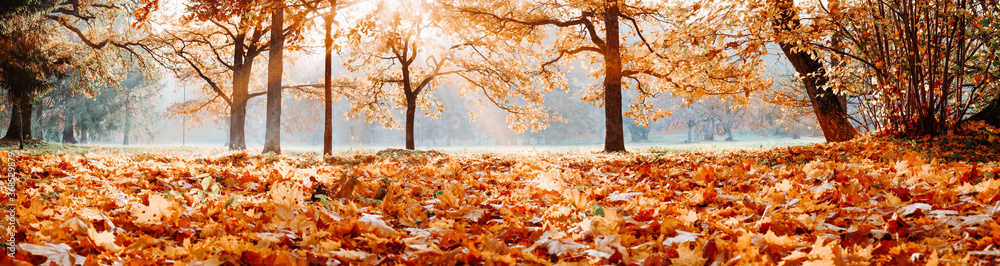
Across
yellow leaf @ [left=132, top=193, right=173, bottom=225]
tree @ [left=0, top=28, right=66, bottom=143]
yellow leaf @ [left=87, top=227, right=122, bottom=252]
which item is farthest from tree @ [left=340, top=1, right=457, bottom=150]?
yellow leaf @ [left=87, top=227, right=122, bottom=252]

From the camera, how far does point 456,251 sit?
6.26ft

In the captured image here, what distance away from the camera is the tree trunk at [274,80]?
11992 millimetres

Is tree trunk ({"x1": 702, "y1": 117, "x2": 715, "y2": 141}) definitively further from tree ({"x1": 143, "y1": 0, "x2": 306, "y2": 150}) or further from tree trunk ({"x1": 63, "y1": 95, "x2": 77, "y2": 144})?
tree trunk ({"x1": 63, "y1": 95, "x2": 77, "y2": 144})

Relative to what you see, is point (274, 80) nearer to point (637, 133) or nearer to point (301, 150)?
point (301, 150)

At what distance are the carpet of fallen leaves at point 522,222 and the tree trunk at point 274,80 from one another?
27.8 feet

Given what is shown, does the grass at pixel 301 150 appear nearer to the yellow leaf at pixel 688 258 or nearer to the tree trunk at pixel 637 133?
the yellow leaf at pixel 688 258

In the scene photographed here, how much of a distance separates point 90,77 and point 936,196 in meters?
19.4

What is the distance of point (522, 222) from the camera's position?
8.47 ft

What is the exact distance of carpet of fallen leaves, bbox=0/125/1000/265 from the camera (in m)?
1.71

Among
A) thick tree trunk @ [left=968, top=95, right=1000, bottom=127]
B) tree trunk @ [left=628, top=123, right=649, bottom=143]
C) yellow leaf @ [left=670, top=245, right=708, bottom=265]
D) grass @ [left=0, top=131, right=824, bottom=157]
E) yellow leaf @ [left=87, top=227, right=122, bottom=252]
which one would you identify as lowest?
yellow leaf @ [left=670, top=245, right=708, bottom=265]

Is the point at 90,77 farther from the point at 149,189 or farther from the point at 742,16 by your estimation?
the point at 742,16

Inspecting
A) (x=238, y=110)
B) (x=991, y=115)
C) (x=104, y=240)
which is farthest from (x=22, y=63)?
(x=991, y=115)

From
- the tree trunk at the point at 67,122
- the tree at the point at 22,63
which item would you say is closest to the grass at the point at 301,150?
A: the tree at the point at 22,63

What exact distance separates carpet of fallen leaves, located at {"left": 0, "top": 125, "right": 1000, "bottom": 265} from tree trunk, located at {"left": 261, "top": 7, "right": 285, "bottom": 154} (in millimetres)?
8462
